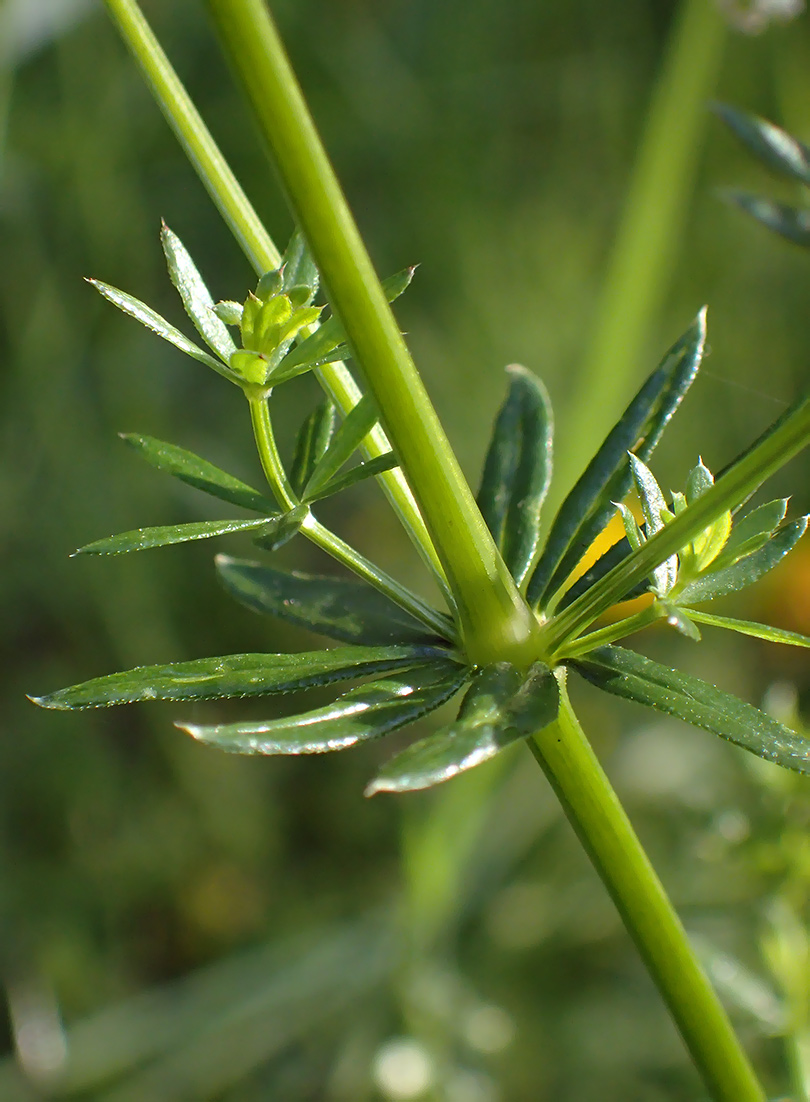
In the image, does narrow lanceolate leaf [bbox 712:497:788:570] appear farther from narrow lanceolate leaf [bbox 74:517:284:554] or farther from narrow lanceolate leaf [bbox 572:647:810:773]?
narrow lanceolate leaf [bbox 74:517:284:554]

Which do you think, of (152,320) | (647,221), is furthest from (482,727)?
(647,221)

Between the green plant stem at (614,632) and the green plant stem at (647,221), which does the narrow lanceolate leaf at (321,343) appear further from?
the green plant stem at (647,221)

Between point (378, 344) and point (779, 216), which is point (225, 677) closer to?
point (378, 344)

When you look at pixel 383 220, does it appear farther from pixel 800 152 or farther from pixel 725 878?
pixel 800 152

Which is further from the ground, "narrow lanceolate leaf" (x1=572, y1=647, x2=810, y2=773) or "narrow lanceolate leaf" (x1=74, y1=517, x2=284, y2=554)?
"narrow lanceolate leaf" (x1=74, y1=517, x2=284, y2=554)

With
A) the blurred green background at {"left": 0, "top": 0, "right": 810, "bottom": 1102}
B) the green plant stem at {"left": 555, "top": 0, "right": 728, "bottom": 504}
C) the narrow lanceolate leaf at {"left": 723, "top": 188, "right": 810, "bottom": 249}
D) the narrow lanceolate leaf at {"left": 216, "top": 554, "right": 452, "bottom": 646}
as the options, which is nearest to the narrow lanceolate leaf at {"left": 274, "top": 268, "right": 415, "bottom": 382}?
the narrow lanceolate leaf at {"left": 216, "top": 554, "right": 452, "bottom": 646}

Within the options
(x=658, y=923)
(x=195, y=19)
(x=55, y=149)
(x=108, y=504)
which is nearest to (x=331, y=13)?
(x=195, y=19)

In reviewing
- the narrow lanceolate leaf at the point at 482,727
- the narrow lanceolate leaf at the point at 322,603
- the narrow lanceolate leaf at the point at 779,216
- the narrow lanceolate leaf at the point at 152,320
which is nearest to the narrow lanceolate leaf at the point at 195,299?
the narrow lanceolate leaf at the point at 152,320
